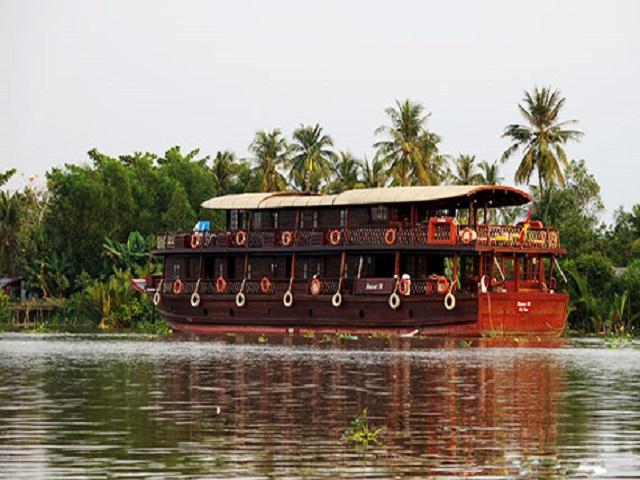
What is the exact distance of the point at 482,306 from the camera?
53125 millimetres

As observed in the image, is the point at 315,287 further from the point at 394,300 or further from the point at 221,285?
the point at 221,285

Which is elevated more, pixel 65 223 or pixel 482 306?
pixel 65 223

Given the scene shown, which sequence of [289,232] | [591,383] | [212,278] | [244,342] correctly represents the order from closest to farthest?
1. [591,383]
2. [244,342]
3. [289,232]
4. [212,278]

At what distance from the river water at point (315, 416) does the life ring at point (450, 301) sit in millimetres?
14143

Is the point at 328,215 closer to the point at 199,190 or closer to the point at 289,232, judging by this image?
the point at 289,232

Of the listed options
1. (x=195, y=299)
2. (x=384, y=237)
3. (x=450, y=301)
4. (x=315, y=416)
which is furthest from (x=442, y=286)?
(x=315, y=416)

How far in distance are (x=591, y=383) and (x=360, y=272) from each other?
3019cm

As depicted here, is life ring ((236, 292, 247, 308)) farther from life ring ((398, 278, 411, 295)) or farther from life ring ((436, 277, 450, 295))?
life ring ((436, 277, 450, 295))

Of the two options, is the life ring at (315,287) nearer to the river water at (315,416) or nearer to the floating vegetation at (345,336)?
the floating vegetation at (345,336)

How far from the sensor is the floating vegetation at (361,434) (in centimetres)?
1769

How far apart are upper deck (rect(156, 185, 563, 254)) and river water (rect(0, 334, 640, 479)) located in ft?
53.0

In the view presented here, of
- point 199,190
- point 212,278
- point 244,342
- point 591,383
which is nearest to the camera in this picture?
point 591,383

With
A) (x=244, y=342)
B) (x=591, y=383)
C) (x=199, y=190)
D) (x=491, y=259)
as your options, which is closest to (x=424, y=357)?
(x=591, y=383)

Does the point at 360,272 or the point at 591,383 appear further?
the point at 360,272
